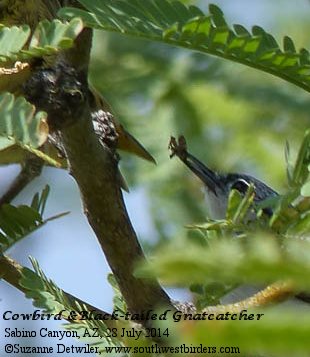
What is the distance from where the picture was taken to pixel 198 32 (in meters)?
1.23

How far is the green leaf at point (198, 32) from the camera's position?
48.9 inches

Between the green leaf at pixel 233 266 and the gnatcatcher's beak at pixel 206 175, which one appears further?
the gnatcatcher's beak at pixel 206 175

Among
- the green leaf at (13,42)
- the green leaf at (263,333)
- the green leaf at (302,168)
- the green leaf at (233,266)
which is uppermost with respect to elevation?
the green leaf at (13,42)

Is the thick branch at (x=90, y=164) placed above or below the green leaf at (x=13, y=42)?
below

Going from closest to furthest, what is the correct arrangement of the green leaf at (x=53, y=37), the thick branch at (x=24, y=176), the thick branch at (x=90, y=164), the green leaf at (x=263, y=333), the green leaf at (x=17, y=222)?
the green leaf at (x=263, y=333), the green leaf at (x=53, y=37), the thick branch at (x=90, y=164), the green leaf at (x=17, y=222), the thick branch at (x=24, y=176)

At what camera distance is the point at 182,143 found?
231cm

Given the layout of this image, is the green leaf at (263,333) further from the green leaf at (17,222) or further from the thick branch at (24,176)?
the thick branch at (24,176)

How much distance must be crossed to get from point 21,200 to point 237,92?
1041 millimetres

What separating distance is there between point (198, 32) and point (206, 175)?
190 centimetres

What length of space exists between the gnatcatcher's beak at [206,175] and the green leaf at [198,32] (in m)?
1.44

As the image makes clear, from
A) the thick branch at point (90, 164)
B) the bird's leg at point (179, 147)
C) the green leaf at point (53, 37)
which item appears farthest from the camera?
the bird's leg at point (179, 147)

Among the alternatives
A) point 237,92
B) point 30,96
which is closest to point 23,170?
point 30,96

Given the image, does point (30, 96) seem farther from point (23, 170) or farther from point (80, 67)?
point (23, 170)

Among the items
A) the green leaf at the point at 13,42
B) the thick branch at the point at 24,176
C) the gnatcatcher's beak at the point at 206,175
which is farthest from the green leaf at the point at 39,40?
the gnatcatcher's beak at the point at 206,175
